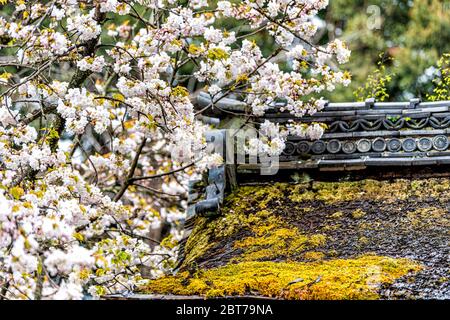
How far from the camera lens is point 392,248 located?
768 cm

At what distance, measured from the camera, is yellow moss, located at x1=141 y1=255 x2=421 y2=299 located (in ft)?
22.3

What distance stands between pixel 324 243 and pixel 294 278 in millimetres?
1020

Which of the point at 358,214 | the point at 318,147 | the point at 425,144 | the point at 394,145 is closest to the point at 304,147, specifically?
the point at 318,147

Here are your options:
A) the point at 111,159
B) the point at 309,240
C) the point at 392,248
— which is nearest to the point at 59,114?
the point at 111,159

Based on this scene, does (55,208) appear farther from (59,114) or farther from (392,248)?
(392,248)

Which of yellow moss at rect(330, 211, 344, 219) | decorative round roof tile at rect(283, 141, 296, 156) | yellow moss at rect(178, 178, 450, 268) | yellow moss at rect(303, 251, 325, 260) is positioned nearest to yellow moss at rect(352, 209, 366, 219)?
yellow moss at rect(178, 178, 450, 268)

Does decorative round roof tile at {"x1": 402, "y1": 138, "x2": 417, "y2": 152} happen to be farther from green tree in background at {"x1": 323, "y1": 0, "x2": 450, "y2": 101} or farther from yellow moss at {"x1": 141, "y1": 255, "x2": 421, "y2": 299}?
green tree in background at {"x1": 323, "y1": 0, "x2": 450, "y2": 101}

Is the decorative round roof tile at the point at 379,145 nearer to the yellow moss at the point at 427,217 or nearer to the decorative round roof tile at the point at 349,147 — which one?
the decorative round roof tile at the point at 349,147

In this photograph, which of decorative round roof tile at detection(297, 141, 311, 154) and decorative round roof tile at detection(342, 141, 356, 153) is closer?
decorative round roof tile at detection(342, 141, 356, 153)

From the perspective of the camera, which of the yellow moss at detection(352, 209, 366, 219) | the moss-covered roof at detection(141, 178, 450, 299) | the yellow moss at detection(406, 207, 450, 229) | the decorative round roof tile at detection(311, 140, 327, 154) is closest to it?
the moss-covered roof at detection(141, 178, 450, 299)

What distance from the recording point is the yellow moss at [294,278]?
6.79 meters

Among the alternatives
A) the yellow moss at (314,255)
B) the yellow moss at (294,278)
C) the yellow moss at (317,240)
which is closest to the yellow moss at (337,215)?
the yellow moss at (317,240)

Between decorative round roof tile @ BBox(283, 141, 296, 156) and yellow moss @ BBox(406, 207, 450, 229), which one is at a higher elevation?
decorative round roof tile @ BBox(283, 141, 296, 156)

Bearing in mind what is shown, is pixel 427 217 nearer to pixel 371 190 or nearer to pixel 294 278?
pixel 371 190
